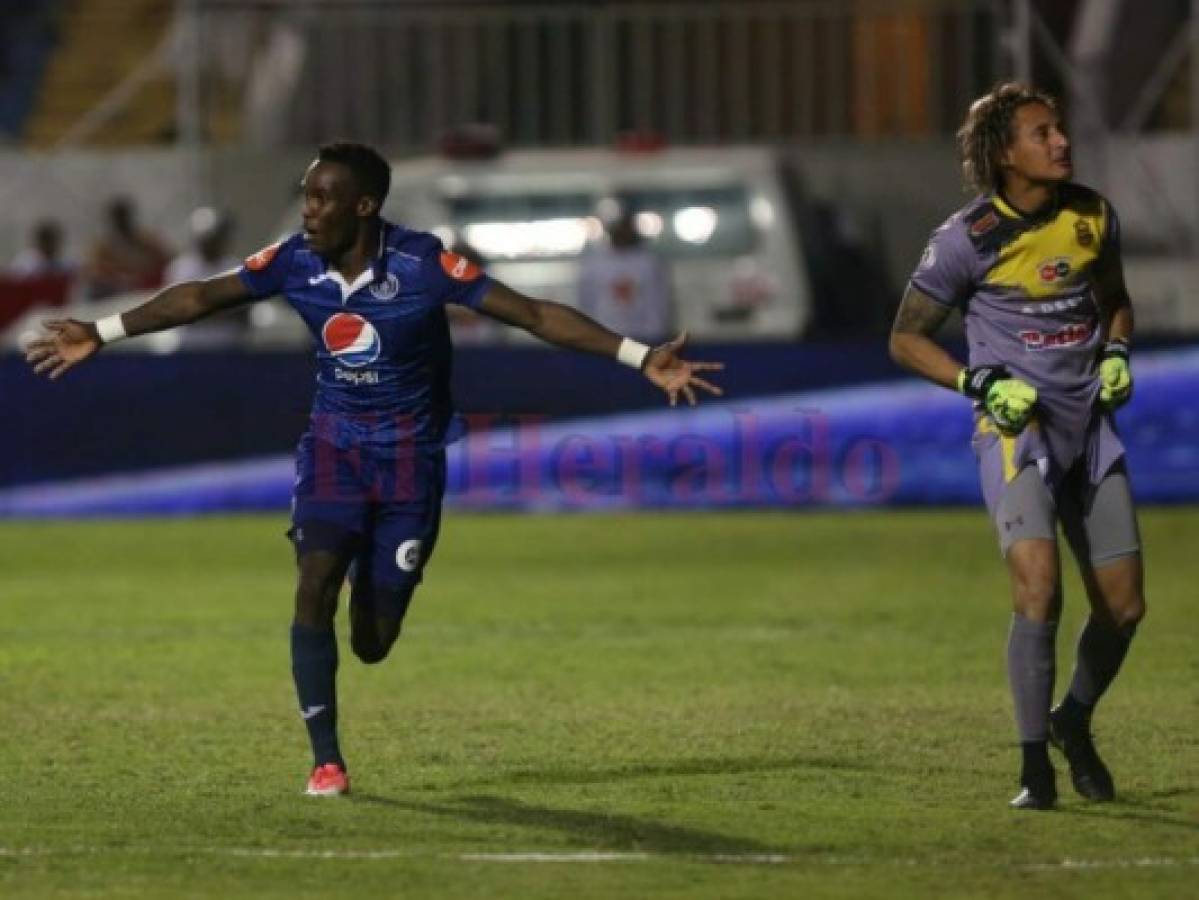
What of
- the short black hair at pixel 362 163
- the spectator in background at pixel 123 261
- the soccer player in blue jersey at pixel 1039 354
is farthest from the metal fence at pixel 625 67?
the soccer player in blue jersey at pixel 1039 354

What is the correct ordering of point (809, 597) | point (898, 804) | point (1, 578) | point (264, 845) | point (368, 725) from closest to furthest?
point (264, 845) → point (898, 804) → point (368, 725) → point (809, 597) → point (1, 578)

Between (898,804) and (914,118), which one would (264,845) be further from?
(914,118)

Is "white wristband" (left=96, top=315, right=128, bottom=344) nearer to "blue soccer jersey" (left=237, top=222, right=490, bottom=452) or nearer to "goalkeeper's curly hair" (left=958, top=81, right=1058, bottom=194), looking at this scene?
"blue soccer jersey" (left=237, top=222, right=490, bottom=452)

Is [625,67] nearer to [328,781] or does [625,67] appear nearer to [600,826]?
[328,781]

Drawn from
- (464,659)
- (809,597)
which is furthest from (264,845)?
(809,597)

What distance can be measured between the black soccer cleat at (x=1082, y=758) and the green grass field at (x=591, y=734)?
11 centimetres

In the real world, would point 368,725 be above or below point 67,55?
below

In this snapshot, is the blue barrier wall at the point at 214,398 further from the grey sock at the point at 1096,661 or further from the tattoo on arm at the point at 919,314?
the tattoo on arm at the point at 919,314

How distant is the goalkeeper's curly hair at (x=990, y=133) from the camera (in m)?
9.11

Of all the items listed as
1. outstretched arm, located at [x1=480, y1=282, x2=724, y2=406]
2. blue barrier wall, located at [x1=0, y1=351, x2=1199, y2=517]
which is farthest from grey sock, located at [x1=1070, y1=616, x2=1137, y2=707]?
blue barrier wall, located at [x1=0, y1=351, x2=1199, y2=517]

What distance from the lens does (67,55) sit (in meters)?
28.5

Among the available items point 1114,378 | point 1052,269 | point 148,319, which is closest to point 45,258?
point 148,319

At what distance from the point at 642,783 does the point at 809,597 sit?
6565 mm

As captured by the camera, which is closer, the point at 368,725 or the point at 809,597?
the point at 368,725
